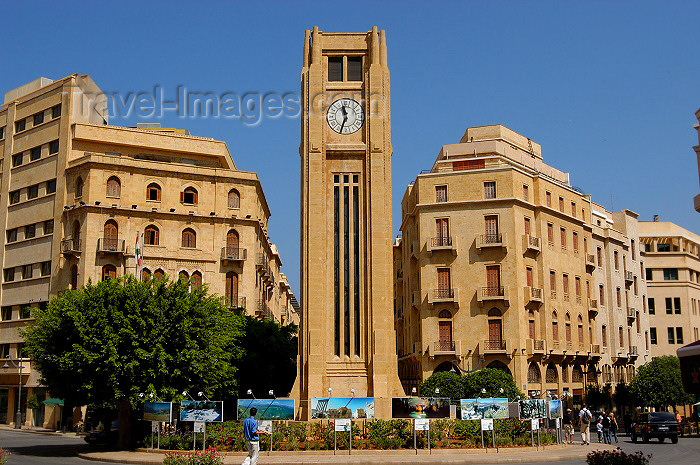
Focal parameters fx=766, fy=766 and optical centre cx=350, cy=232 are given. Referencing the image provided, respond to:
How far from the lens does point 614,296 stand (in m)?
69.8

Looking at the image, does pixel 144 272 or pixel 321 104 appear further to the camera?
pixel 144 272

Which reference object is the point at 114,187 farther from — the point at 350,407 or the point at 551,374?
the point at 551,374

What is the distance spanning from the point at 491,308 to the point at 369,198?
18.1 m

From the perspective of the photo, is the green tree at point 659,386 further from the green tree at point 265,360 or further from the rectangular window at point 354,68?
the rectangular window at point 354,68

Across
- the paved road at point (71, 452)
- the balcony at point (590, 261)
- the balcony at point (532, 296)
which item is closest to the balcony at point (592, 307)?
the balcony at point (590, 261)

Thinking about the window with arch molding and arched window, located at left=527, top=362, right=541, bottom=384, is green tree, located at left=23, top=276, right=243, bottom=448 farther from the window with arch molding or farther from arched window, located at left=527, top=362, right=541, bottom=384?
arched window, located at left=527, top=362, right=541, bottom=384

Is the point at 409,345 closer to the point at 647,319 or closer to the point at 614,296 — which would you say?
the point at 614,296

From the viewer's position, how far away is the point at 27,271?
204 ft

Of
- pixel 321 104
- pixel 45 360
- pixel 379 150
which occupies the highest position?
pixel 321 104

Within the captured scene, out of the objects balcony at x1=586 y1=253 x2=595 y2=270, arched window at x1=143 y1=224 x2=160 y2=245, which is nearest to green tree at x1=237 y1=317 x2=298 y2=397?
arched window at x1=143 y1=224 x2=160 y2=245

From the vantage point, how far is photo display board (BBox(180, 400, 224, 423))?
31.2m

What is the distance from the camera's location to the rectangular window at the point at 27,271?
203ft

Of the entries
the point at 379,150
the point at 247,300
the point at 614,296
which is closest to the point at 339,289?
the point at 379,150

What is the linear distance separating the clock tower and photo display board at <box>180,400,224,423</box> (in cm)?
913
